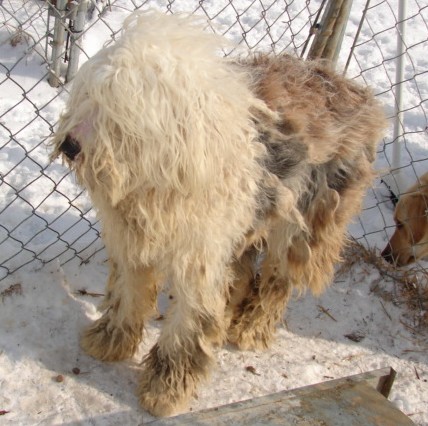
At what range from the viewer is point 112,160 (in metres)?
1.94

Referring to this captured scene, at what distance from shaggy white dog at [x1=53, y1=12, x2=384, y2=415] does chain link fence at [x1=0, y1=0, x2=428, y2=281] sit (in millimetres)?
414

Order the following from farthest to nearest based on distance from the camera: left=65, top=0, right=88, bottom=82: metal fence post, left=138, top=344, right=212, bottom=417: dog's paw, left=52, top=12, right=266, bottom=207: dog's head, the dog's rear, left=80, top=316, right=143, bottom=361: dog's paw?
left=65, top=0, right=88, bottom=82: metal fence post, left=80, top=316, right=143, bottom=361: dog's paw, left=138, top=344, right=212, bottom=417: dog's paw, the dog's rear, left=52, top=12, right=266, bottom=207: dog's head

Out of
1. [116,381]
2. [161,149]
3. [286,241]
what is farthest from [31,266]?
[161,149]

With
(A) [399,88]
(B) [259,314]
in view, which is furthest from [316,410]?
(A) [399,88]

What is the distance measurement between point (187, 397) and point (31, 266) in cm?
111

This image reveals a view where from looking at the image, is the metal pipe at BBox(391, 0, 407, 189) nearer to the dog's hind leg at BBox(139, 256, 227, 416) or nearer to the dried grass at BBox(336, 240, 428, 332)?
the dried grass at BBox(336, 240, 428, 332)

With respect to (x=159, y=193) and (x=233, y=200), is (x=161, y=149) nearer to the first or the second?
(x=159, y=193)

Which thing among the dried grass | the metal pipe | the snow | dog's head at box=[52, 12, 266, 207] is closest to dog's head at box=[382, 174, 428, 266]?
the dried grass

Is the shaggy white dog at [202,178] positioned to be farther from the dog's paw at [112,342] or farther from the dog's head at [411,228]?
the dog's head at [411,228]

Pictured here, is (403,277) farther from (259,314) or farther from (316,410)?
(316,410)

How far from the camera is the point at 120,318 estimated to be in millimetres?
2965

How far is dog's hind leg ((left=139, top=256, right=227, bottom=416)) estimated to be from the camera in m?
2.52

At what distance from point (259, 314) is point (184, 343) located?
0.63 m

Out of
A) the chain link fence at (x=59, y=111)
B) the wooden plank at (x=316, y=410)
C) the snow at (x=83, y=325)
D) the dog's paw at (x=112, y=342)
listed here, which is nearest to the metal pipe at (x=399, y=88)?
the chain link fence at (x=59, y=111)
